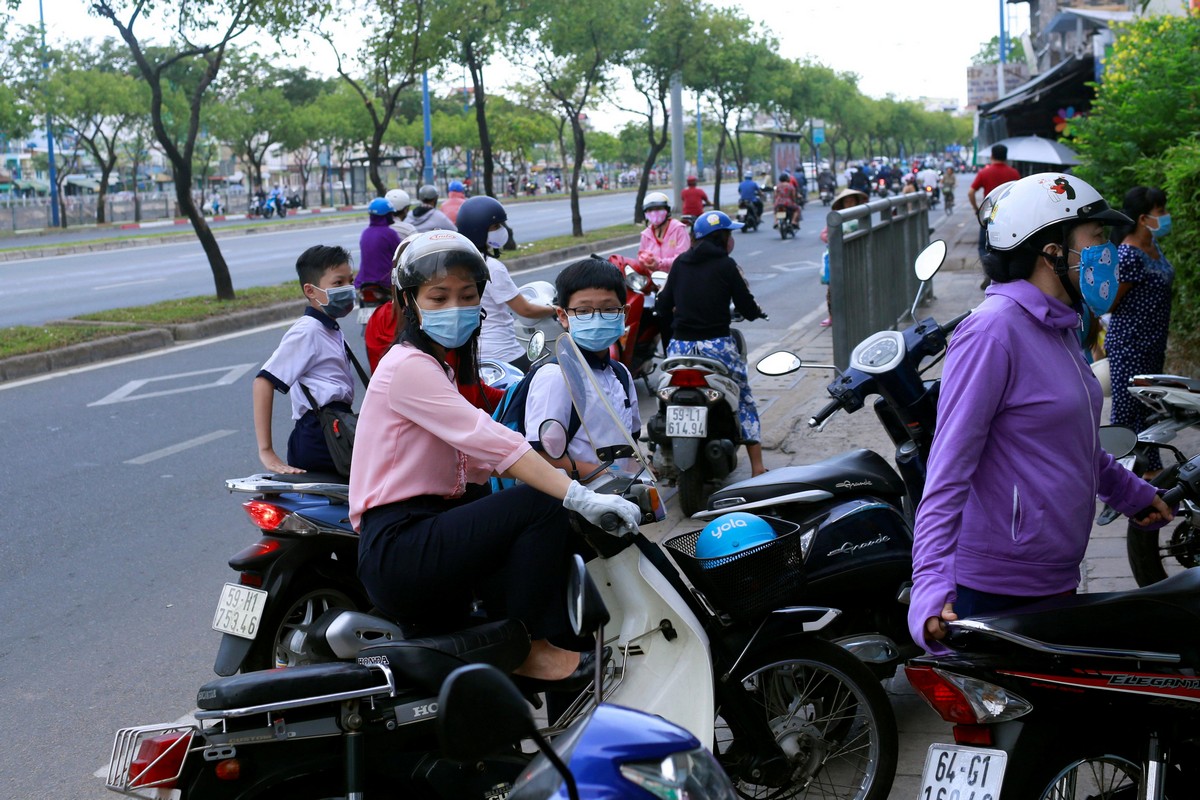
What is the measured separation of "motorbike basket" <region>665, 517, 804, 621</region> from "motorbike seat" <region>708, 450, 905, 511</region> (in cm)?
79

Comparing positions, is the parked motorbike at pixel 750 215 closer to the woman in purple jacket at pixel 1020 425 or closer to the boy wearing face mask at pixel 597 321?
the boy wearing face mask at pixel 597 321

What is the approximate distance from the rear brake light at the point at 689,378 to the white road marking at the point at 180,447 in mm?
3713

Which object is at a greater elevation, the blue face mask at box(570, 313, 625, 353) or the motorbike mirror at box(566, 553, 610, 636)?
the blue face mask at box(570, 313, 625, 353)

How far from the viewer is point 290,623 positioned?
4.46 meters

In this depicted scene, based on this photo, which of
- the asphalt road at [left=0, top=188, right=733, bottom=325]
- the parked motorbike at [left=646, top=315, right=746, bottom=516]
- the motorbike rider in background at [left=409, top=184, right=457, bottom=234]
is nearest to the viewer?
the parked motorbike at [left=646, top=315, right=746, bottom=516]

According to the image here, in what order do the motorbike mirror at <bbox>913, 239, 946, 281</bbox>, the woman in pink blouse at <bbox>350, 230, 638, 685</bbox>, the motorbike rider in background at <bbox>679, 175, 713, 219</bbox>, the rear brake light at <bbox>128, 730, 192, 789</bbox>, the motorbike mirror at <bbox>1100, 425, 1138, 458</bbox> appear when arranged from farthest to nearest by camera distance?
the motorbike rider in background at <bbox>679, 175, 713, 219</bbox>, the motorbike mirror at <bbox>913, 239, 946, 281</bbox>, the motorbike mirror at <bbox>1100, 425, 1138, 458</bbox>, the woman in pink blouse at <bbox>350, 230, 638, 685</bbox>, the rear brake light at <bbox>128, 730, 192, 789</bbox>

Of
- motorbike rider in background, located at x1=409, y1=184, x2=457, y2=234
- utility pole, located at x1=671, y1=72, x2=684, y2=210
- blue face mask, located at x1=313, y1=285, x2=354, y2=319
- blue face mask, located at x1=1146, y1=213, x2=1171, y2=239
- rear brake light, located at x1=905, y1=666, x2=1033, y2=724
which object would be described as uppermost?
utility pole, located at x1=671, y1=72, x2=684, y2=210

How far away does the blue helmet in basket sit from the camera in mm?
3385

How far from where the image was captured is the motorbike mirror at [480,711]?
1754 millimetres

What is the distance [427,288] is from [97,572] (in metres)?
3.67

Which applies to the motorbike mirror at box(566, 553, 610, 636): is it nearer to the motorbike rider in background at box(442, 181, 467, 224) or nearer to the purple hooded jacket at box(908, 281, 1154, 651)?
the purple hooded jacket at box(908, 281, 1154, 651)

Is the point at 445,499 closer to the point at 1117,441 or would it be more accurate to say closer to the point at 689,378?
the point at 1117,441

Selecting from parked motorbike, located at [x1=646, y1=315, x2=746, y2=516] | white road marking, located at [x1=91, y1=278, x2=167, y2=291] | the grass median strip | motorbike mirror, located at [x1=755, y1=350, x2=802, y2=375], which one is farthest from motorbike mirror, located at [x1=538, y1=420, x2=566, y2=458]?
white road marking, located at [x1=91, y1=278, x2=167, y2=291]

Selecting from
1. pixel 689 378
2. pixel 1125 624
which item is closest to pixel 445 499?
pixel 1125 624
